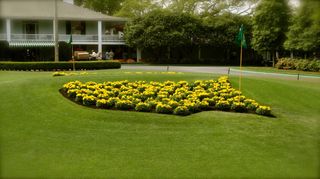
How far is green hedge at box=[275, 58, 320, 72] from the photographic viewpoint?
1459 inches

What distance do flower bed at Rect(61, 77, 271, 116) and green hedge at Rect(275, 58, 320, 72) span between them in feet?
70.6

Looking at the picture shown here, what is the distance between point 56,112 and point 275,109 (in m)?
7.14

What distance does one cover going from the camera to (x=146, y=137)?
10875 millimetres

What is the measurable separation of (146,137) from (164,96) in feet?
14.7

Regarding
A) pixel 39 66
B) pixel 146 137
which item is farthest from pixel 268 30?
pixel 146 137

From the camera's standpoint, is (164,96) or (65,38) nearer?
(164,96)

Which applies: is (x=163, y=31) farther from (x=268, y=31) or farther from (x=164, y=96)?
(x=164, y=96)

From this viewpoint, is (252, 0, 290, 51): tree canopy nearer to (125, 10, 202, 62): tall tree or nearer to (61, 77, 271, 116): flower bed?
(125, 10, 202, 62): tall tree

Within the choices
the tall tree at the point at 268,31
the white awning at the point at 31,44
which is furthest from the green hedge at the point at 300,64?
the white awning at the point at 31,44

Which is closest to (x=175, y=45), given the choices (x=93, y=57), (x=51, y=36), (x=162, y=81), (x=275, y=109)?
(x=93, y=57)

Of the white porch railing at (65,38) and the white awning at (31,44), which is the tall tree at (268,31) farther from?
the white awning at (31,44)

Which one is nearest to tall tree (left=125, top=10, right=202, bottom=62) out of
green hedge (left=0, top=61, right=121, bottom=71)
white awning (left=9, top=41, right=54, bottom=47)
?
white awning (left=9, top=41, right=54, bottom=47)

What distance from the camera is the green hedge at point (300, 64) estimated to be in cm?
3706

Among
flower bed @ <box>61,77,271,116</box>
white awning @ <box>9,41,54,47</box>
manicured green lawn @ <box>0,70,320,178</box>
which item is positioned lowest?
manicured green lawn @ <box>0,70,320,178</box>
